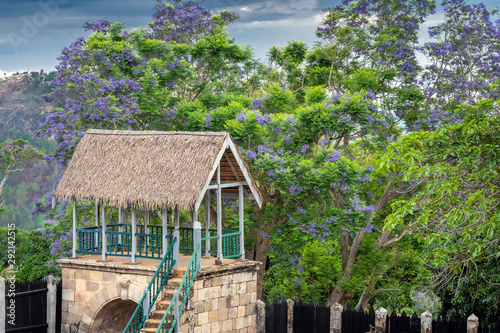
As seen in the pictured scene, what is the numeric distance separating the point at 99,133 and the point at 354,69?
10.5m

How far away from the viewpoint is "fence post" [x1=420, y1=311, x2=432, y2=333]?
1459cm

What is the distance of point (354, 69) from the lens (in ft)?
78.8

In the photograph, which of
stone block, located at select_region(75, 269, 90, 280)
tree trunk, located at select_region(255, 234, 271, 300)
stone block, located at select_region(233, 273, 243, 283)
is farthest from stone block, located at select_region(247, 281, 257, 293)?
tree trunk, located at select_region(255, 234, 271, 300)

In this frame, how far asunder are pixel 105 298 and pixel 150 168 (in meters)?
3.12

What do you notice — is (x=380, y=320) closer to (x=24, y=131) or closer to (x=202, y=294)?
(x=202, y=294)

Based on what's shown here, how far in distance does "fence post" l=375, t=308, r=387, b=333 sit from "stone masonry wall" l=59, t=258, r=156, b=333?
4936mm

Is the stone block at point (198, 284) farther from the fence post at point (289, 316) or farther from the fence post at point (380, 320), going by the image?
the fence post at point (380, 320)

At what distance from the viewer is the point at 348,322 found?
15.7 metres

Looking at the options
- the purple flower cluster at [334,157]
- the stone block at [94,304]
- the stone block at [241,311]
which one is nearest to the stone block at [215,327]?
the stone block at [241,311]

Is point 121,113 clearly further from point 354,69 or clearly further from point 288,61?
point 354,69

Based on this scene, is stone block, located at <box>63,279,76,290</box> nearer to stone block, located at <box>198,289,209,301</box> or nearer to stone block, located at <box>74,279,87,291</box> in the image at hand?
stone block, located at <box>74,279,87,291</box>

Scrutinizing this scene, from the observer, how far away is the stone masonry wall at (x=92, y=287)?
50.3ft

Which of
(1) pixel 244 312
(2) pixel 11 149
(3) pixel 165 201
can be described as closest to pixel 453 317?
(1) pixel 244 312

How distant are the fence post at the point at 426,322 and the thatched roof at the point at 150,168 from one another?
4.65 meters
